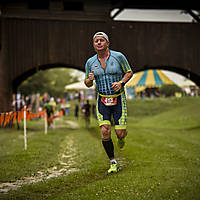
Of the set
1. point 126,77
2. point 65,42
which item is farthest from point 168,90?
point 126,77

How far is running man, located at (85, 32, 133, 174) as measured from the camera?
5.95m

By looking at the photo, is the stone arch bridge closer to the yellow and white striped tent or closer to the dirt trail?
the yellow and white striped tent

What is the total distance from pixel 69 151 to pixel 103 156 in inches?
65.4

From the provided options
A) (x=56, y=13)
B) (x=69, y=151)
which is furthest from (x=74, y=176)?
(x=56, y=13)

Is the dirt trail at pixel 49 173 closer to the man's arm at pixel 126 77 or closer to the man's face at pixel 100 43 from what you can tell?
the man's arm at pixel 126 77

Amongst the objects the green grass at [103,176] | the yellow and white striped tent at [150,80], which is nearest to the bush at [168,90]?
the yellow and white striped tent at [150,80]

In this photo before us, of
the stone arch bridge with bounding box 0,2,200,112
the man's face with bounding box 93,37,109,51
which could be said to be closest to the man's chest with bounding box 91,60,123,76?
the man's face with bounding box 93,37,109,51

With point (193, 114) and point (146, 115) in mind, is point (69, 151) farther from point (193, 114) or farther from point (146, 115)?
point (146, 115)

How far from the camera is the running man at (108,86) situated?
5945mm

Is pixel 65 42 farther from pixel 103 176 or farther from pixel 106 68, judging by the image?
pixel 103 176

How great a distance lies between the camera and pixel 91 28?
18.7 metres

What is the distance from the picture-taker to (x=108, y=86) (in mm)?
5973

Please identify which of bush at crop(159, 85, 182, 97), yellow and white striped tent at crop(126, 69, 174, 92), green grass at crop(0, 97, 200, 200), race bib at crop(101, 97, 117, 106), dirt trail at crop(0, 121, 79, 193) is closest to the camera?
green grass at crop(0, 97, 200, 200)

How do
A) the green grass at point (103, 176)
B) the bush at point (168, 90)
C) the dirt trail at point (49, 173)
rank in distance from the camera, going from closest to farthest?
the green grass at point (103, 176), the dirt trail at point (49, 173), the bush at point (168, 90)
